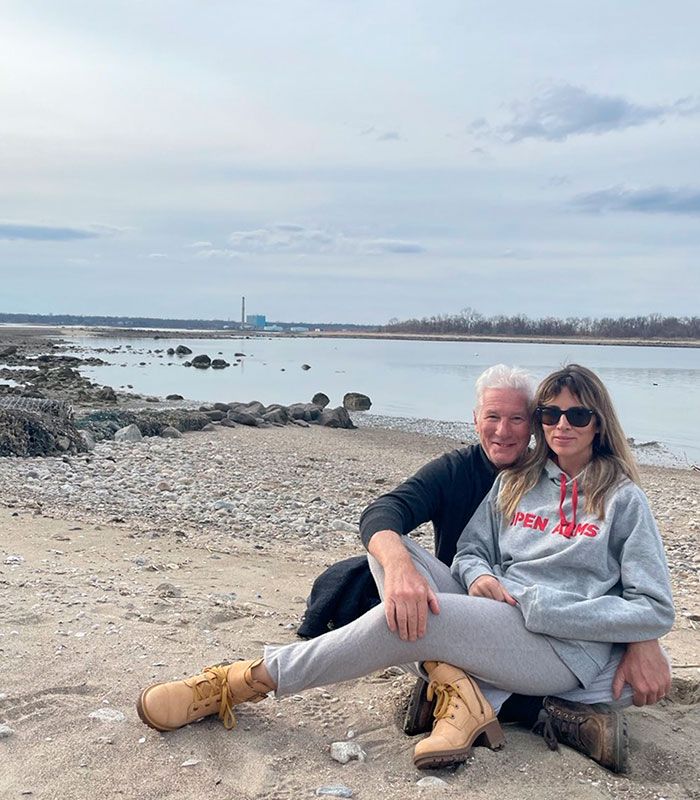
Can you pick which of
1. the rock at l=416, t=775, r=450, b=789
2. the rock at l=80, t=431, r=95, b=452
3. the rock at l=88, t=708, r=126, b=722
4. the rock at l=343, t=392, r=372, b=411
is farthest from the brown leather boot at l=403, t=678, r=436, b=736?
the rock at l=343, t=392, r=372, b=411

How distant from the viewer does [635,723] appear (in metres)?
3.91

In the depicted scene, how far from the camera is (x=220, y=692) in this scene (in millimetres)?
3611

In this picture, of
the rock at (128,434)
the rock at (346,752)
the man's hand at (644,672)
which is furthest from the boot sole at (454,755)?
the rock at (128,434)

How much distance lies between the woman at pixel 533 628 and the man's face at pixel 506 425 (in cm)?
32

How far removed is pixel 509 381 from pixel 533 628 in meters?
1.20

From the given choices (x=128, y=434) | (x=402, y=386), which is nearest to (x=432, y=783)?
(x=128, y=434)

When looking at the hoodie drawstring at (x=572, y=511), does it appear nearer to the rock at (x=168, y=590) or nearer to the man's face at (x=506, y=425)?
the man's face at (x=506, y=425)

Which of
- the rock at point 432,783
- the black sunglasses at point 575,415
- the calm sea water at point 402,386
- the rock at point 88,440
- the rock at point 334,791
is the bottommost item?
the calm sea water at point 402,386

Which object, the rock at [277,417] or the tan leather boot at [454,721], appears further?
the rock at [277,417]

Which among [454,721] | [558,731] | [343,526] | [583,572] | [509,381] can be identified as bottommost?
[343,526]

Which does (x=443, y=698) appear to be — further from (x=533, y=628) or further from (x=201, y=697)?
(x=201, y=697)

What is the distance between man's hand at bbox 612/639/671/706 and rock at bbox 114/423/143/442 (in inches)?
492

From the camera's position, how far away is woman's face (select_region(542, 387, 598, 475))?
3742 millimetres

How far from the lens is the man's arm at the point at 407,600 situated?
3400 millimetres
